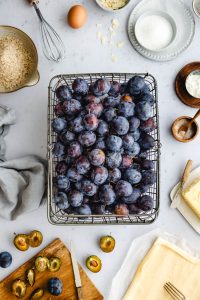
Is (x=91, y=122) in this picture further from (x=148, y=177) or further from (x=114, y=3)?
(x=114, y=3)

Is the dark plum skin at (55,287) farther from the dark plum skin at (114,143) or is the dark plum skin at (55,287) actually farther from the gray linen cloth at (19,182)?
the dark plum skin at (114,143)

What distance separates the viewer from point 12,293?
1.08 meters

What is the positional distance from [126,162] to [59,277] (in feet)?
1.26

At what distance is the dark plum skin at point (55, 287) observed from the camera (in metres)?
1.07

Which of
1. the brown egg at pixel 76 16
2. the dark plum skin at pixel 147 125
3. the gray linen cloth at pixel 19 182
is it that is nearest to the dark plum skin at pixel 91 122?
the dark plum skin at pixel 147 125

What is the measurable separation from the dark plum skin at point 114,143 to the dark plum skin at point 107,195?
0.08 m

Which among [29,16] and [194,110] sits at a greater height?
[29,16]

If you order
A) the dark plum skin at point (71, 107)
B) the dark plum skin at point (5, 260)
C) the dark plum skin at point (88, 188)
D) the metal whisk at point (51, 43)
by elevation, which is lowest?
the dark plum skin at point (5, 260)

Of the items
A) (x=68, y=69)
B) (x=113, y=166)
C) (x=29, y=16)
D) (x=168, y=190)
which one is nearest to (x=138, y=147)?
(x=113, y=166)

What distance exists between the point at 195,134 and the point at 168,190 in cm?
15

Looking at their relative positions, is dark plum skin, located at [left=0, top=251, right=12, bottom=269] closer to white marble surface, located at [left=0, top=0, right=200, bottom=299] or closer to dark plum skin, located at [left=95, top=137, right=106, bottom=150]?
white marble surface, located at [left=0, top=0, right=200, bottom=299]

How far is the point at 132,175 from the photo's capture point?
34.9 inches

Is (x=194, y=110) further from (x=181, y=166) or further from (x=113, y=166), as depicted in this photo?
(x=113, y=166)

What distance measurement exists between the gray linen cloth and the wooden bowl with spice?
35 cm
